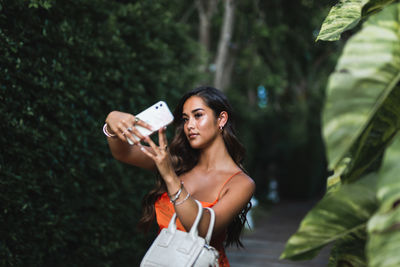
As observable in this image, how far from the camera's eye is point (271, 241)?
23.2 ft

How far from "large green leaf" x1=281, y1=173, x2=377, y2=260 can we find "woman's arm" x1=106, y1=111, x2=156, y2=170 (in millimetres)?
894

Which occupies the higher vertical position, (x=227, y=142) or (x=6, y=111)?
(x=6, y=111)

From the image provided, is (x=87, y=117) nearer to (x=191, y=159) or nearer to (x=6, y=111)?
(x=6, y=111)

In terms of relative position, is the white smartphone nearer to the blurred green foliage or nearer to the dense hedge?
the dense hedge

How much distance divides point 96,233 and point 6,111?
1371mm

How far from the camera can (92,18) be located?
11.7 ft

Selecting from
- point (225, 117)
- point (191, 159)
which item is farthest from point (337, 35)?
point (191, 159)

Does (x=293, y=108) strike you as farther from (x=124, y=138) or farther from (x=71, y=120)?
(x=124, y=138)

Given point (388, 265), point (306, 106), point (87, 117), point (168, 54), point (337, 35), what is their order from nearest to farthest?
point (388, 265), point (337, 35), point (87, 117), point (168, 54), point (306, 106)

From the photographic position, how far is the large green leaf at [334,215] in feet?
3.21

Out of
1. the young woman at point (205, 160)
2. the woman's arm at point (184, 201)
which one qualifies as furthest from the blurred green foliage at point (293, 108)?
the woman's arm at point (184, 201)

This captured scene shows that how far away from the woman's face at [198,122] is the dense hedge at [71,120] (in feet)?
3.85

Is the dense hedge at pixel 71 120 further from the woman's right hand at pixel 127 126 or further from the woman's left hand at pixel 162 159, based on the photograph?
the woman's left hand at pixel 162 159

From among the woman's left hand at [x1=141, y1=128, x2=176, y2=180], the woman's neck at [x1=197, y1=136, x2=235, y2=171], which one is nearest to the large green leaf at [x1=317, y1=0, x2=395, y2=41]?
the woman's left hand at [x1=141, y1=128, x2=176, y2=180]
